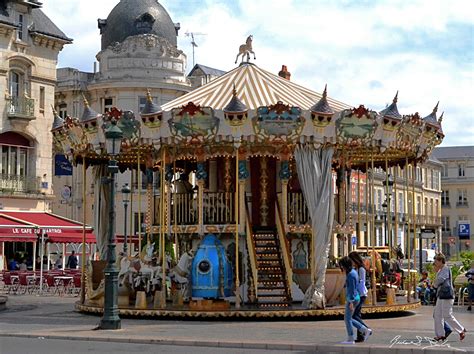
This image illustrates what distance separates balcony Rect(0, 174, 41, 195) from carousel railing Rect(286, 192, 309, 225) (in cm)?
2392

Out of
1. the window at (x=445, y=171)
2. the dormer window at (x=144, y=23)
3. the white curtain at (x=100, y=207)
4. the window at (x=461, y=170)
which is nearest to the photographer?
the white curtain at (x=100, y=207)

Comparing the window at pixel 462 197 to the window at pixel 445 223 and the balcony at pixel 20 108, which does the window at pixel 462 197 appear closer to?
the window at pixel 445 223

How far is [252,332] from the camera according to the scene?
1842cm

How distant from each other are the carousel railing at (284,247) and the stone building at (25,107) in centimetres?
2328

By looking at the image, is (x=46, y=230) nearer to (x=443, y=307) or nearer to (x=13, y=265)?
(x=13, y=265)

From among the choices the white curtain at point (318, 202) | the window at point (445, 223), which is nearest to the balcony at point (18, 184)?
the white curtain at point (318, 202)

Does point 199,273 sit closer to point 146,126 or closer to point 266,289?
point 266,289

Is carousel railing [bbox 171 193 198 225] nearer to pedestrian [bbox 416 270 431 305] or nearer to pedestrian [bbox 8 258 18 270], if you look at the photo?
pedestrian [bbox 416 270 431 305]

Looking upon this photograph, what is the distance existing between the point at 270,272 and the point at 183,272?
2172mm

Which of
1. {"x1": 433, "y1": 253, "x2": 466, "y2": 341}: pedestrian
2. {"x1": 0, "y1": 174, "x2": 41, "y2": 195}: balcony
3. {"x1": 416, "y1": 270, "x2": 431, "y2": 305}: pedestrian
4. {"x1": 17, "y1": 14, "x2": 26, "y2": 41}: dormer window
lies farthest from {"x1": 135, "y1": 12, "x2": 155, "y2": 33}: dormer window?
{"x1": 433, "y1": 253, "x2": 466, "y2": 341}: pedestrian

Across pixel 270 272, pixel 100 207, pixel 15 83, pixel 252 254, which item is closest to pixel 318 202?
pixel 252 254

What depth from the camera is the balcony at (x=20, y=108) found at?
147 feet

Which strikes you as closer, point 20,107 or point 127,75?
point 20,107

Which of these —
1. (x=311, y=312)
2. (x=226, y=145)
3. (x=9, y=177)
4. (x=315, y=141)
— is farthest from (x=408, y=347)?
(x=9, y=177)
